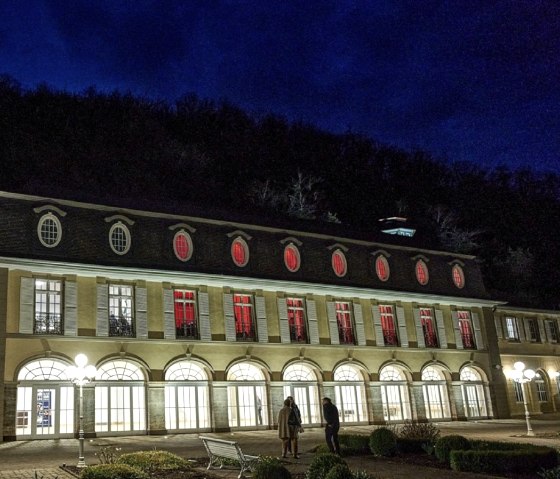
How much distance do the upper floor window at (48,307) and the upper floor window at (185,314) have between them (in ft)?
15.5

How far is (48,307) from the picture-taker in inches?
976

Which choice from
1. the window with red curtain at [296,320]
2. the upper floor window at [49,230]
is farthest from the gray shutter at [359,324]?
the upper floor window at [49,230]

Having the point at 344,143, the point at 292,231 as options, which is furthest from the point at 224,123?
the point at 292,231

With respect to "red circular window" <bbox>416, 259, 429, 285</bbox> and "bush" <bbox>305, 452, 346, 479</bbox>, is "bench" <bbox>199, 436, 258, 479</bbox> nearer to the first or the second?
"bush" <bbox>305, 452, 346, 479</bbox>

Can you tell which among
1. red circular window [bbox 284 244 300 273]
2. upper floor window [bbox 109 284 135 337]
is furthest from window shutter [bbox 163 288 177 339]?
red circular window [bbox 284 244 300 273]

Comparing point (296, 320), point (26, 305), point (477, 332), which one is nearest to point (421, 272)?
point (477, 332)

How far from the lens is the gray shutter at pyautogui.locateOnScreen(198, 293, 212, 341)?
2775cm

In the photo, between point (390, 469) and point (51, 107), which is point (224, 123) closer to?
point (51, 107)

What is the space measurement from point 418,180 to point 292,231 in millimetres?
39290

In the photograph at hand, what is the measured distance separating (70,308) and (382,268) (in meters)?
16.3

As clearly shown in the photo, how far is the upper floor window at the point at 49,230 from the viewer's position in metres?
25.3

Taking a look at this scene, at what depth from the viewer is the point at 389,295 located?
33625 millimetres

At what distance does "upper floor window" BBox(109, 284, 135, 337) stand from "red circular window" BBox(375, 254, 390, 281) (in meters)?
13.4

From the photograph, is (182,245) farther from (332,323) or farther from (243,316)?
(332,323)
